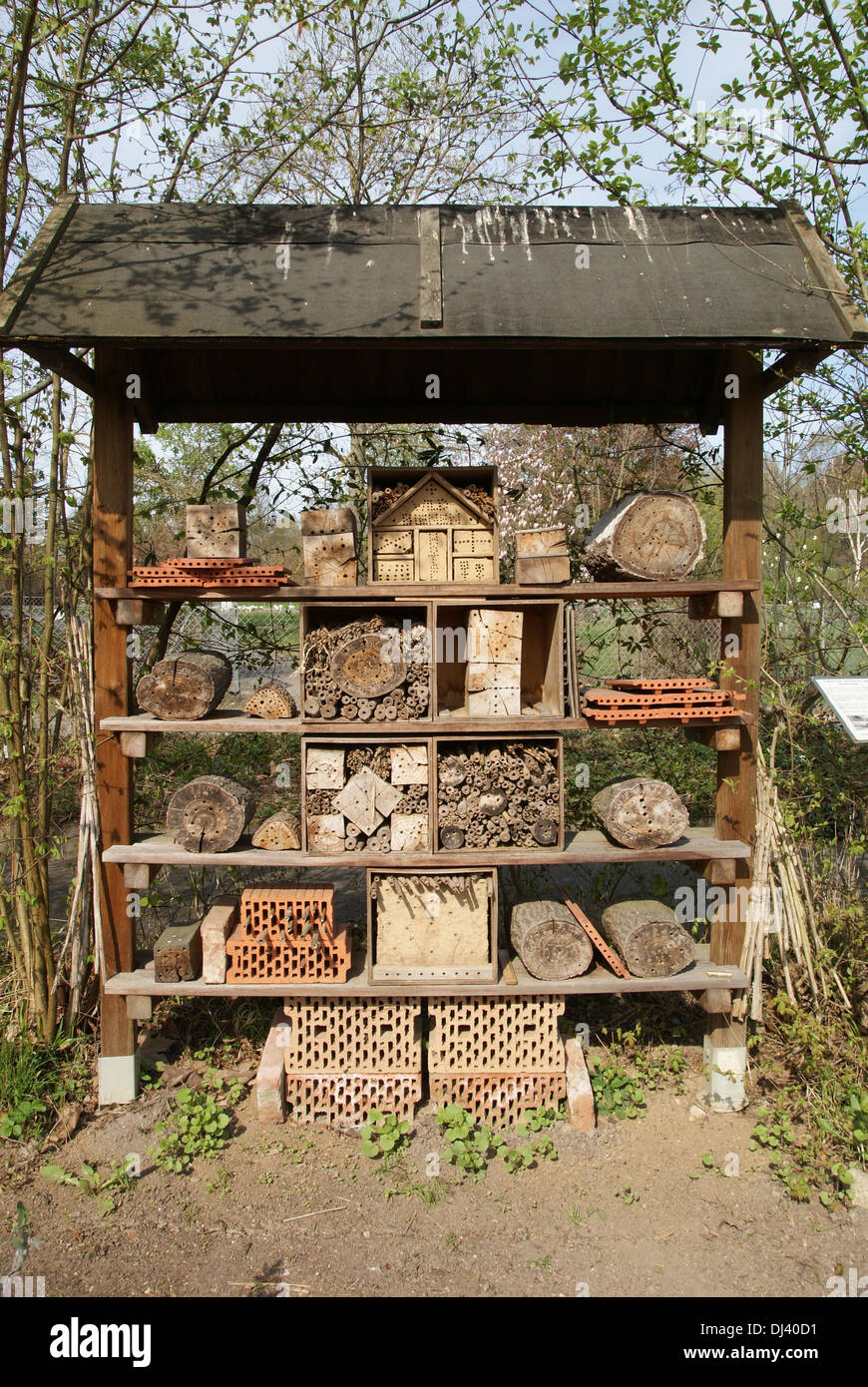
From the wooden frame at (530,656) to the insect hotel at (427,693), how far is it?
0.11 ft

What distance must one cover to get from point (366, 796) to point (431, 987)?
106cm

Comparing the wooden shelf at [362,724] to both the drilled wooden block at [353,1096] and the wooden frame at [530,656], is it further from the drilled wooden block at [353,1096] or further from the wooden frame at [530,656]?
the drilled wooden block at [353,1096]

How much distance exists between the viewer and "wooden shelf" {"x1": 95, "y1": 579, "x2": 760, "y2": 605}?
13.1 ft

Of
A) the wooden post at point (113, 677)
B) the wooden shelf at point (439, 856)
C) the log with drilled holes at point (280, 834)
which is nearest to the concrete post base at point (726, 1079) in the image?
the wooden shelf at point (439, 856)

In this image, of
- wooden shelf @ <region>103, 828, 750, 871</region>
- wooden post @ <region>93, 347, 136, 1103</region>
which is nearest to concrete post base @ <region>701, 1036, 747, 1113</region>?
wooden shelf @ <region>103, 828, 750, 871</region>

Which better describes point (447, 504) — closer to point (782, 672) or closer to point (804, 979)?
point (782, 672)

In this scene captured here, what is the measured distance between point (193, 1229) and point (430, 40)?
9054mm

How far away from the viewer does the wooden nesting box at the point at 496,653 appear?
4172 millimetres

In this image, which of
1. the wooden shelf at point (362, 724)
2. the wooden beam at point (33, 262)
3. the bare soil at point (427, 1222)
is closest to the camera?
the bare soil at point (427, 1222)

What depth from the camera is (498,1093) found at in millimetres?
4289

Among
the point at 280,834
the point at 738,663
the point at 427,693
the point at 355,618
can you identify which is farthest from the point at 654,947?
the point at 355,618

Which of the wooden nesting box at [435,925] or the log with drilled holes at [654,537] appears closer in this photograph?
the log with drilled holes at [654,537]

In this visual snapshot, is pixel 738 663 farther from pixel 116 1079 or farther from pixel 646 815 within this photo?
pixel 116 1079

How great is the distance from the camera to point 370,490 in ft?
14.1
